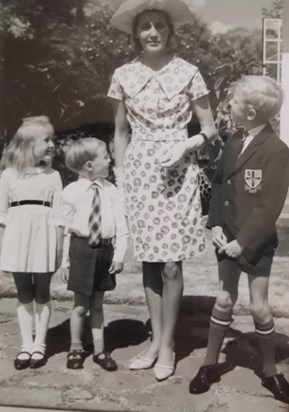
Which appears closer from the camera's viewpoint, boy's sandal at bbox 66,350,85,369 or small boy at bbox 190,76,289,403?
small boy at bbox 190,76,289,403

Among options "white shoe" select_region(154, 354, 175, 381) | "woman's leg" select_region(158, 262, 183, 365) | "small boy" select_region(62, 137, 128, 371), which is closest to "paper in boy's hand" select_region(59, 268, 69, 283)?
"small boy" select_region(62, 137, 128, 371)

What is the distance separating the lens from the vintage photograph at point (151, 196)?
238 centimetres

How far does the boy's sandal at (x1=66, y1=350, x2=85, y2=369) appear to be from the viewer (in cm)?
259

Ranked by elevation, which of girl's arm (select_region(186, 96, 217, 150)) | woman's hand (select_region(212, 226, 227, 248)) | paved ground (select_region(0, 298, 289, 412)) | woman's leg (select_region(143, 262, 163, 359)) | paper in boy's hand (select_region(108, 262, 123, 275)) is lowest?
paved ground (select_region(0, 298, 289, 412))

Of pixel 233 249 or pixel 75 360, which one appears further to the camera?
pixel 75 360

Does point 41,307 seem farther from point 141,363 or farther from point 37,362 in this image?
point 141,363

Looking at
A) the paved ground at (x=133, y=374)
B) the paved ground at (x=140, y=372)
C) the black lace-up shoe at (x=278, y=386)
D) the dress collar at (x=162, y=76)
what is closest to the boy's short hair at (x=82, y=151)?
the dress collar at (x=162, y=76)

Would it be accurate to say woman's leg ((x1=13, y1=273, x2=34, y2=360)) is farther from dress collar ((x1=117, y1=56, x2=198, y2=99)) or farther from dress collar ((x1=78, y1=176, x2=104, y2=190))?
dress collar ((x1=117, y1=56, x2=198, y2=99))

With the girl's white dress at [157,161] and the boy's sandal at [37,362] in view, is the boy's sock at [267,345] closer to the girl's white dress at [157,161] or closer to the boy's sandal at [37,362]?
the girl's white dress at [157,161]

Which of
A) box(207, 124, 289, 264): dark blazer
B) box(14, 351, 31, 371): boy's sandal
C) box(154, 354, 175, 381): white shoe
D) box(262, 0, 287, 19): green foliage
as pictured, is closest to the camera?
box(207, 124, 289, 264): dark blazer

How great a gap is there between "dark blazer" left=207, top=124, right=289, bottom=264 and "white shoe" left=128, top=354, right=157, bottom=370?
1.86 feet

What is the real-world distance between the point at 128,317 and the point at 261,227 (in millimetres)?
746

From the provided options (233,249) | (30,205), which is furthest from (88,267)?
(233,249)

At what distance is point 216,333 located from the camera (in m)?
2.45
